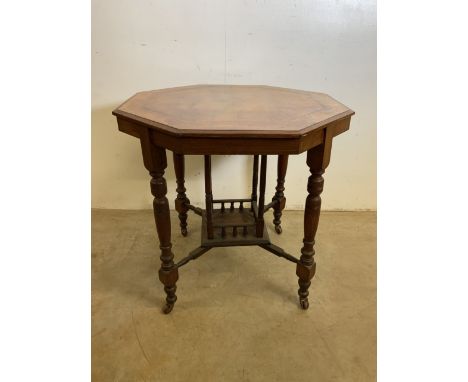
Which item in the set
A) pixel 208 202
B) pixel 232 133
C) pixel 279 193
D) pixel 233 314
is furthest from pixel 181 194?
pixel 232 133

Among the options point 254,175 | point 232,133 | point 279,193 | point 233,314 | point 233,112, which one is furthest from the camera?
point 279,193

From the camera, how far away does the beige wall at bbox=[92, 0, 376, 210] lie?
1557mm

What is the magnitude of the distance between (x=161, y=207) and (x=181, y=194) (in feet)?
1.69

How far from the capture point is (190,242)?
1.71m

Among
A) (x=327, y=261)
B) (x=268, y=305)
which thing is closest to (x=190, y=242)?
(x=268, y=305)

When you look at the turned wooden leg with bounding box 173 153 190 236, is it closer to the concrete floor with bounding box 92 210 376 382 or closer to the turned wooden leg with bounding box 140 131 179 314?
the concrete floor with bounding box 92 210 376 382

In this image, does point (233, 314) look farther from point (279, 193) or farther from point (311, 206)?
point (279, 193)

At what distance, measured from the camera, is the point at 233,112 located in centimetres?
108

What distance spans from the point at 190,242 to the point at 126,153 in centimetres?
60

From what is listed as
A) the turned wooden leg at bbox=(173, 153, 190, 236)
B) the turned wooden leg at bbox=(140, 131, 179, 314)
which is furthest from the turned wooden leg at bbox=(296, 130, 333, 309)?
the turned wooden leg at bbox=(173, 153, 190, 236)

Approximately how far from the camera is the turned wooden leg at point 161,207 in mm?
1057

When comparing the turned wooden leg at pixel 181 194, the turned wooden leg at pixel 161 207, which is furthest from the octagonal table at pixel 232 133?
the turned wooden leg at pixel 181 194

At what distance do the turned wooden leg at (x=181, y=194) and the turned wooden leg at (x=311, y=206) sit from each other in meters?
0.65

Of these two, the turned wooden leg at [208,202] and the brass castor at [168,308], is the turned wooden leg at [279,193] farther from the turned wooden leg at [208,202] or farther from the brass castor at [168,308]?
the brass castor at [168,308]
